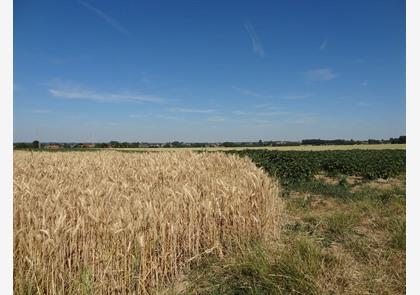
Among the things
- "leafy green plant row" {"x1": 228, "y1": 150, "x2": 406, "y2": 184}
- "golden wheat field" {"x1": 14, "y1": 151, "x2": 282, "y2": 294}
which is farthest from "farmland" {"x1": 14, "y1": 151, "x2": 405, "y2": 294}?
"leafy green plant row" {"x1": 228, "y1": 150, "x2": 406, "y2": 184}

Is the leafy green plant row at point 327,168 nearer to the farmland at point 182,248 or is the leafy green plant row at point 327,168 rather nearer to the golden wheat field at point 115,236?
the farmland at point 182,248

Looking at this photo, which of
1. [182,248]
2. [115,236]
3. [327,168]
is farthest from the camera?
[327,168]

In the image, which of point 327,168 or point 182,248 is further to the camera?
point 327,168

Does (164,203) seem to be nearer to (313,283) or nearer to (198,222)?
(198,222)

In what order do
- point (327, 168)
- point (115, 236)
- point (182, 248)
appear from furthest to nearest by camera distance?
1. point (327, 168)
2. point (182, 248)
3. point (115, 236)

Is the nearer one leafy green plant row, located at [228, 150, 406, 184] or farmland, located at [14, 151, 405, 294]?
farmland, located at [14, 151, 405, 294]

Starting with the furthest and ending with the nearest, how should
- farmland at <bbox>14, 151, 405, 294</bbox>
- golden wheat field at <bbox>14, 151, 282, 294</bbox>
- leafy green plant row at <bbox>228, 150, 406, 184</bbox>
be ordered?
leafy green plant row at <bbox>228, 150, 406, 184</bbox>, farmland at <bbox>14, 151, 405, 294</bbox>, golden wheat field at <bbox>14, 151, 282, 294</bbox>

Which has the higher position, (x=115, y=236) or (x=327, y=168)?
(x=115, y=236)

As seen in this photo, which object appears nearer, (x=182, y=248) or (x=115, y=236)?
(x=115, y=236)

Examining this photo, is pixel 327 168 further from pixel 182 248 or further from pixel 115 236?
pixel 115 236

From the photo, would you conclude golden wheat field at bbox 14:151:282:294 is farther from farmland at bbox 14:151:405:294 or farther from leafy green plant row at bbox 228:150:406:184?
leafy green plant row at bbox 228:150:406:184

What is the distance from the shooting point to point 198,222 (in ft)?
17.3

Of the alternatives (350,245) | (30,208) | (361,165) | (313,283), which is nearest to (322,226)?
(350,245)

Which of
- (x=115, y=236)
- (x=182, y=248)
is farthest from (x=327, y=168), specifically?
(x=115, y=236)
